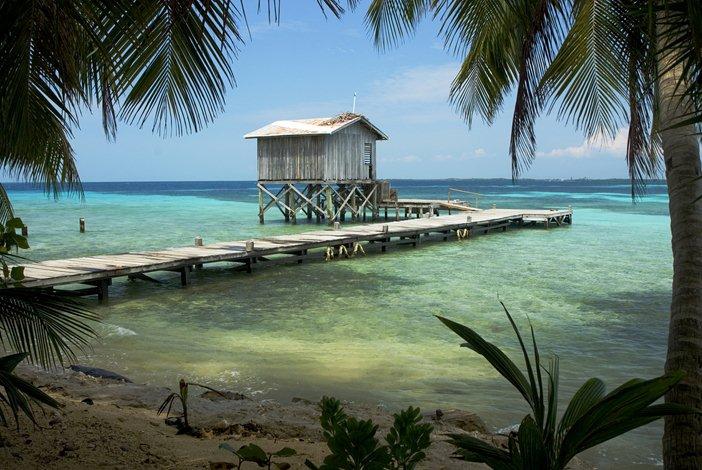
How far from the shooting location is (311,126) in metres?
27.6

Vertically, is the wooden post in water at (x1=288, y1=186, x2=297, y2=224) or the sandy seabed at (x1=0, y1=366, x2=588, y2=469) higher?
the wooden post in water at (x1=288, y1=186, x2=297, y2=224)

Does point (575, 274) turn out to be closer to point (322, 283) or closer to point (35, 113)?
point (322, 283)

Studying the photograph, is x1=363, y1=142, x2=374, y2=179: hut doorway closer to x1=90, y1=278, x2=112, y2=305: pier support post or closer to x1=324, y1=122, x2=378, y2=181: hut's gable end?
x1=324, y1=122, x2=378, y2=181: hut's gable end

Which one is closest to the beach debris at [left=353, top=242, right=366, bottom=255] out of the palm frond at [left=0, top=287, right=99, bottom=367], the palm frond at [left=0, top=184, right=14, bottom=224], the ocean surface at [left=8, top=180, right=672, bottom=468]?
the ocean surface at [left=8, top=180, right=672, bottom=468]

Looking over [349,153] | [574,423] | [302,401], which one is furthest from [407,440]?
[349,153]

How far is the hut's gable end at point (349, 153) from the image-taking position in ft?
89.9

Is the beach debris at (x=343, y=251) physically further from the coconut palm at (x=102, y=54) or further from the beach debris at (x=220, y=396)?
the coconut palm at (x=102, y=54)

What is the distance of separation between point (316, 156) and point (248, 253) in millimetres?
13221

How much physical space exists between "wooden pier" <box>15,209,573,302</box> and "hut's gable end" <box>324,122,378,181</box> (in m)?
5.66

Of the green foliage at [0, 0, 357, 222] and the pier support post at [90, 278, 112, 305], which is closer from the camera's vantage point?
the green foliage at [0, 0, 357, 222]

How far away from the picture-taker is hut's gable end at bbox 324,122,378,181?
89.9ft

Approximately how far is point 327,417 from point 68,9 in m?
2.08

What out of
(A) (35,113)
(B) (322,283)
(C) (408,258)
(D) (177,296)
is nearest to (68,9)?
(A) (35,113)

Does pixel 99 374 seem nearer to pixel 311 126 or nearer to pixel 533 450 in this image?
pixel 533 450
